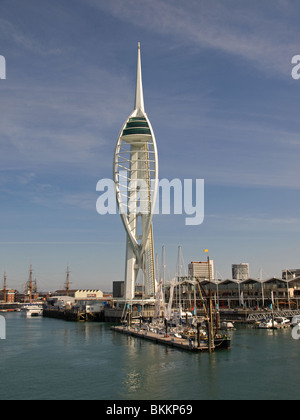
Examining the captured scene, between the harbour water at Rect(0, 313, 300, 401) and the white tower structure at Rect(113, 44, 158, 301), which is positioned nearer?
the harbour water at Rect(0, 313, 300, 401)

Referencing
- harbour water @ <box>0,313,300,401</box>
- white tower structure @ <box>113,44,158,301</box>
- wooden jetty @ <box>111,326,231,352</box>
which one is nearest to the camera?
harbour water @ <box>0,313,300,401</box>

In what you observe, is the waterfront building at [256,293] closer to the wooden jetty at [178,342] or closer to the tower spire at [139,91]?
the wooden jetty at [178,342]

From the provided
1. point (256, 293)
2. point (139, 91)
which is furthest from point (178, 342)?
point (139, 91)

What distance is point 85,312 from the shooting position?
103 m

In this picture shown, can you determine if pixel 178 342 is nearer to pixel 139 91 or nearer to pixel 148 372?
pixel 148 372

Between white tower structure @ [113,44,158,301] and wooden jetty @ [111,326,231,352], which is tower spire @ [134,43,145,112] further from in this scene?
wooden jetty @ [111,326,231,352]

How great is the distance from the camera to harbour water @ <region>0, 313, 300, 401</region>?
28.1 meters

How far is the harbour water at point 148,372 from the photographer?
1107 inches

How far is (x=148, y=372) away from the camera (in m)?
34.4

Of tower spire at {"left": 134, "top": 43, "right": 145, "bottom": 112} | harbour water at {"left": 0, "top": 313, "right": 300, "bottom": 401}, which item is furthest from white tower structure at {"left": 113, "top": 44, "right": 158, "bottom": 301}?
harbour water at {"left": 0, "top": 313, "right": 300, "bottom": 401}

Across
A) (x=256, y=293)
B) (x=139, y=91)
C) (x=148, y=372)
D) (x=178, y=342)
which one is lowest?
(x=148, y=372)
